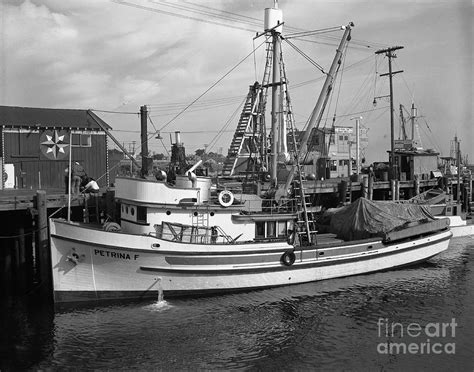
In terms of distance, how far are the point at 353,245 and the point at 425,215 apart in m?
6.41

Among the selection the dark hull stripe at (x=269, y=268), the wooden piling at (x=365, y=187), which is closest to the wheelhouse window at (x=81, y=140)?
the dark hull stripe at (x=269, y=268)

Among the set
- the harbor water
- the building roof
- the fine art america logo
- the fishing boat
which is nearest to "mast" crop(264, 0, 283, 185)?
the fishing boat

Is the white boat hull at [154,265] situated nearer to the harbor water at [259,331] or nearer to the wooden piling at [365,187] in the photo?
the harbor water at [259,331]

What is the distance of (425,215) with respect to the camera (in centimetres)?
2422

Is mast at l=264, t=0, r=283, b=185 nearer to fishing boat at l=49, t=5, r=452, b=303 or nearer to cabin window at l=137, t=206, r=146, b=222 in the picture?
fishing boat at l=49, t=5, r=452, b=303

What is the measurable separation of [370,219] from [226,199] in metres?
8.22

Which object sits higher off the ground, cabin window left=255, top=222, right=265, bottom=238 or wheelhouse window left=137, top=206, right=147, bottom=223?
wheelhouse window left=137, top=206, right=147, bottom=223

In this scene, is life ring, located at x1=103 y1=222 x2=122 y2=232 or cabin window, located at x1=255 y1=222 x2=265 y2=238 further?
cabin window, located at x1=255 y1=222 x2=265 y2=238

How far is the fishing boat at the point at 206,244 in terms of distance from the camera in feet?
54.5

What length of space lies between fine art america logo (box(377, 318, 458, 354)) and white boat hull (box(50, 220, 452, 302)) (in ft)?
16.0

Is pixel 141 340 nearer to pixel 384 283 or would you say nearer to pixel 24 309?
pixel 24 309

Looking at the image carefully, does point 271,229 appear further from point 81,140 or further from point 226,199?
point 81,140

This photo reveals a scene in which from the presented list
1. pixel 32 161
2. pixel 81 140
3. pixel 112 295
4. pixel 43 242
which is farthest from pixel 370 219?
pixel 32 161

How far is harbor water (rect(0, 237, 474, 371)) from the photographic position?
12.3 meters
